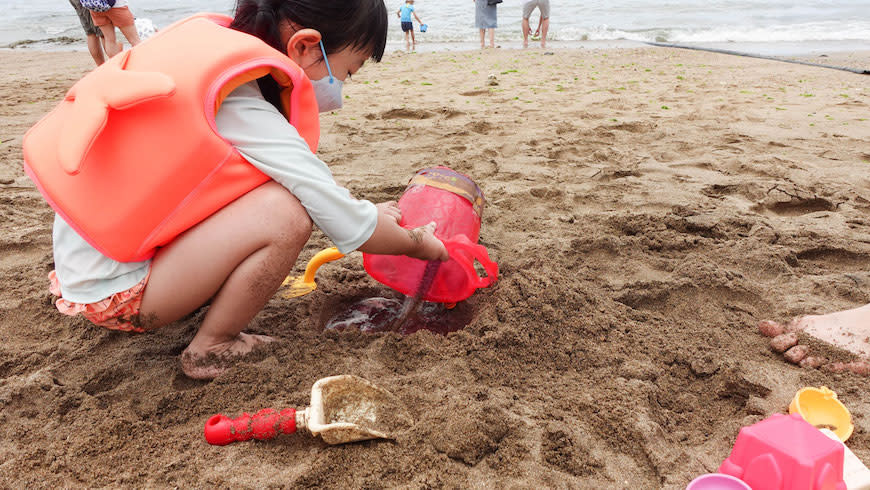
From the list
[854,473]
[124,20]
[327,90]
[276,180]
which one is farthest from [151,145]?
[124,20]

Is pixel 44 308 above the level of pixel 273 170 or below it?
below

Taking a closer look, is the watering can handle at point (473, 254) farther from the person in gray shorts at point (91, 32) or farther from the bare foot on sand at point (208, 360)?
the person in gray shorts at point (91, 32)

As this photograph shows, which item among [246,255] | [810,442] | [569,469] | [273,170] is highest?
[273,170]

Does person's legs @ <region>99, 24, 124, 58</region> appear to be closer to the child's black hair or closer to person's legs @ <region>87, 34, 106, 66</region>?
person's legs @ <region>87, 34, 106, 66</region>

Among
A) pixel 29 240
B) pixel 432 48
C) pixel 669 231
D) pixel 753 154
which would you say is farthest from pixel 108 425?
pixel 432 48

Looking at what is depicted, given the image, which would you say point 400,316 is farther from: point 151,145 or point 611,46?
point 611,46

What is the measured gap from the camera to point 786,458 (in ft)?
3.15

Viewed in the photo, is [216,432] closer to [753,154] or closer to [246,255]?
[246,255]

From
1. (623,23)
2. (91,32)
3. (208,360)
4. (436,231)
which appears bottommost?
(208,360)

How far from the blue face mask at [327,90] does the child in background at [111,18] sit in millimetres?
3712

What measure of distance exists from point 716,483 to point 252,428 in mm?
871

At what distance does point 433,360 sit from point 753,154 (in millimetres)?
2314

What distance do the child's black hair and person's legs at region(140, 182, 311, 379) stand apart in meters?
0.40

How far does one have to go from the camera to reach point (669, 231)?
210 cm
